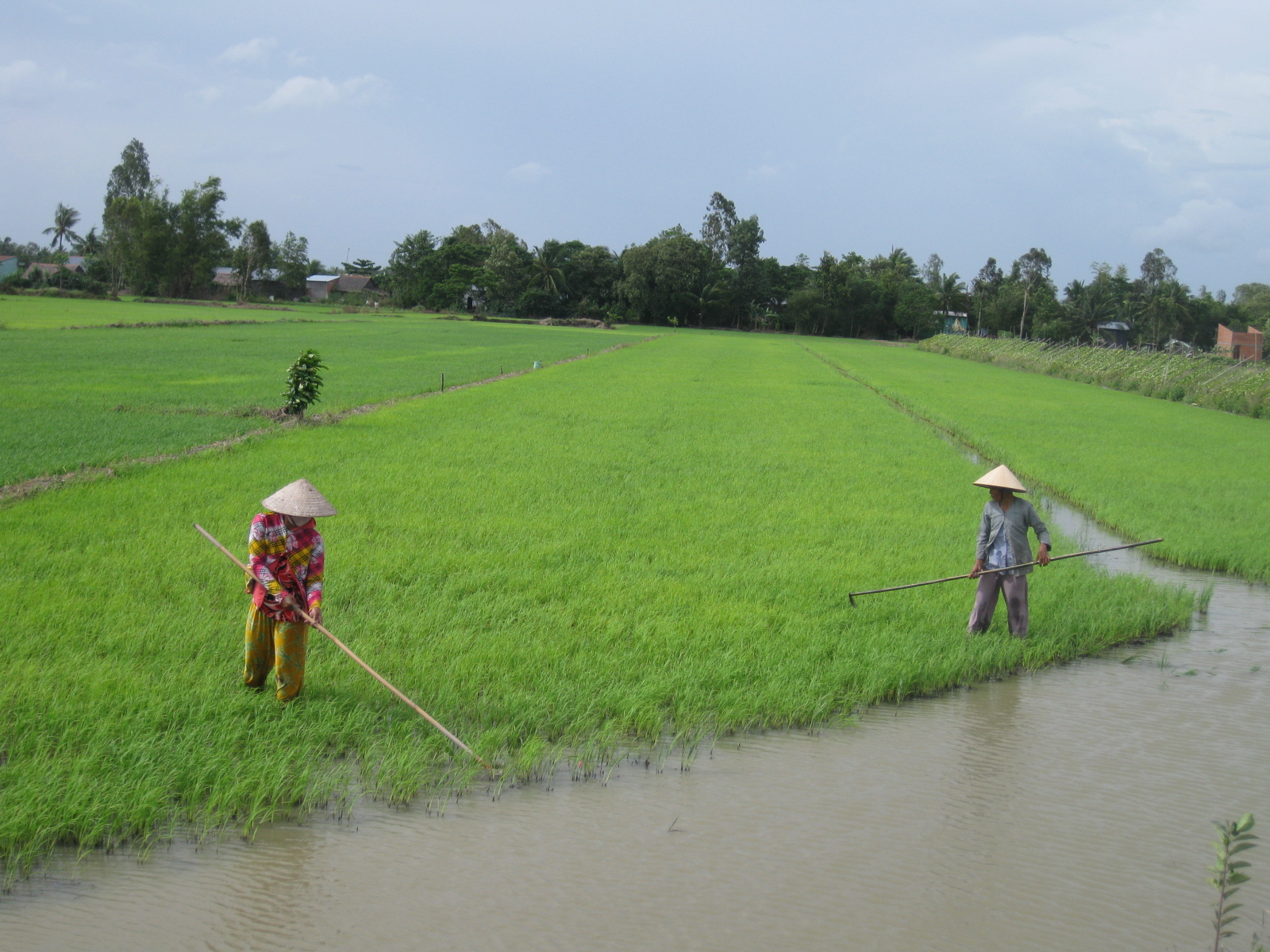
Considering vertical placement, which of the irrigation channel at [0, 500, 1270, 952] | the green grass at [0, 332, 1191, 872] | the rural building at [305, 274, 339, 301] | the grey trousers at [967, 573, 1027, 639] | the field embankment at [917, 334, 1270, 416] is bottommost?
the irrigation channel at [0, 500, 1270, 952]

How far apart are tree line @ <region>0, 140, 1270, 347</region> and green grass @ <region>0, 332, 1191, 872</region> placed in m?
56.7

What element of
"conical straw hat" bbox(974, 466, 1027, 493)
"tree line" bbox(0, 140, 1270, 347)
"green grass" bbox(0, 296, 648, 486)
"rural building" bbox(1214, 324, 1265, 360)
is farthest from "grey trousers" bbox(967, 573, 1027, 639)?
"tree line" bbox(0, 140, 1270, 347)

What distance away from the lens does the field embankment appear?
81.6 feet

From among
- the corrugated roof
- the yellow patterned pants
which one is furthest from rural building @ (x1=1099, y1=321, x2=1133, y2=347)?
the yellow patterned pants

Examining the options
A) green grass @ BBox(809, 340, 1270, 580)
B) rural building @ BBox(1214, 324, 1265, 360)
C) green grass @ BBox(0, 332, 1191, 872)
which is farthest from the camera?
rural building @ BBox(1214, 324, 1265, 360)

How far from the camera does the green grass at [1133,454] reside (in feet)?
29.7

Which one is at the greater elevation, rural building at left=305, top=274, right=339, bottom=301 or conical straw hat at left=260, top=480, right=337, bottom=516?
rural building at left=305, top=274, right=339, bottom=301

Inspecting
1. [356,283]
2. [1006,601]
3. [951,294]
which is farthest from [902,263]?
[1006,601]

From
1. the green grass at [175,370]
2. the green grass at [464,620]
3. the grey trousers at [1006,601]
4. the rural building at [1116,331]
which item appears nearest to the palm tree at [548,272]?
the green grass at [175,370]

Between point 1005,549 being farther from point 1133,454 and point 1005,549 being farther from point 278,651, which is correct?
point 1133,454

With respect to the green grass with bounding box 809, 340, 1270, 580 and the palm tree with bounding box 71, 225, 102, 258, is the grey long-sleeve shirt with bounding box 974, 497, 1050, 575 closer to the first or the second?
the green grass with bounding box 809, 340, 1270, 580

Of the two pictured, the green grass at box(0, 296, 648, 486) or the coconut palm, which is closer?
the green grass at box(0, 296, 648, 486)

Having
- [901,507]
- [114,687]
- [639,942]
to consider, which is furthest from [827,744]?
[901,507]

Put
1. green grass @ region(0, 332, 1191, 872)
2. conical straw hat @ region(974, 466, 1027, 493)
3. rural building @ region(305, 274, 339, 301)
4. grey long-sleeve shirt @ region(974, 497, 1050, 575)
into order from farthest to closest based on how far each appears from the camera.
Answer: rural building @ region(305, 274, 339, 301) → grey long-sleeve shirt @ region(974, 497, 1050, 575) → conical straw hat @ region(974, 466, 1027, 493) → green grass @ region(0, 332, 1191, 872)
